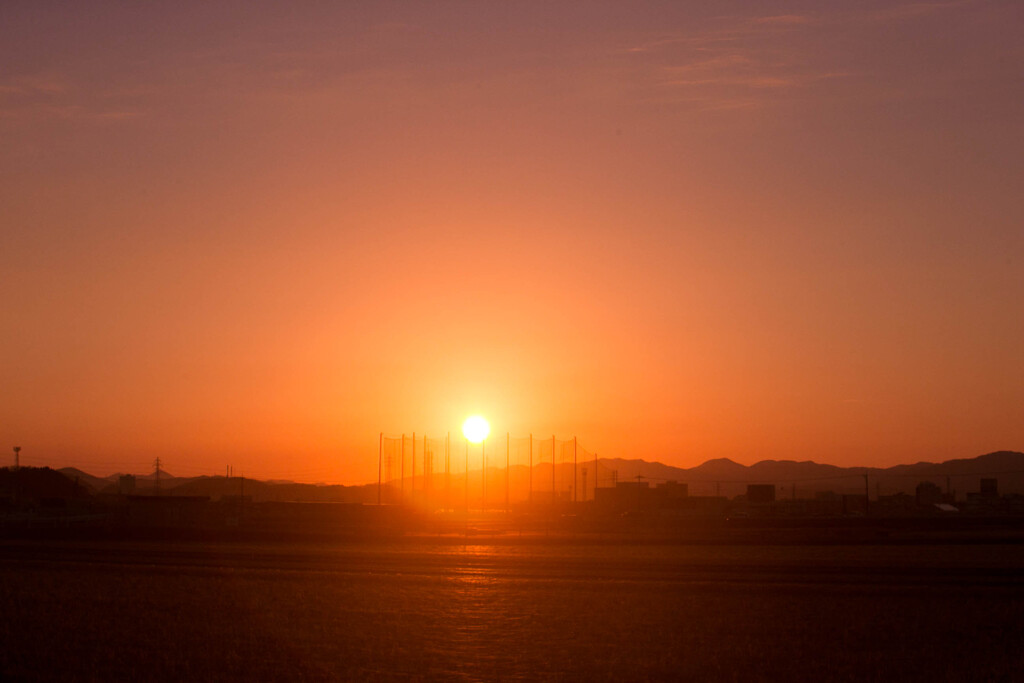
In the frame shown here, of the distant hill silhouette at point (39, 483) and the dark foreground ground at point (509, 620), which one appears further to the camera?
the distant hill silhouette at point (39, 483)

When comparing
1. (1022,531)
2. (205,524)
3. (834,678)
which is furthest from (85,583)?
(1022,531)

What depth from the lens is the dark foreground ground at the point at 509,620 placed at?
22078 mm

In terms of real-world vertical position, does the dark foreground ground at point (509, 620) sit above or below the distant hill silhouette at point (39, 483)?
below

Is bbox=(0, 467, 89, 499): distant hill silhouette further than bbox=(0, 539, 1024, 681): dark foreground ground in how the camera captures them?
Yes

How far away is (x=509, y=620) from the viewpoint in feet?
95.5

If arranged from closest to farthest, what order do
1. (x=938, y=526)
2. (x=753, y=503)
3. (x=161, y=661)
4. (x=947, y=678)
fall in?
(x=947, y=678) < (x=161, y=661) < (x=938, y=526) < (x=753, y=503)

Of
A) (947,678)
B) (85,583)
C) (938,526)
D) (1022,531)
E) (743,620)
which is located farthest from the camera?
(938,526)

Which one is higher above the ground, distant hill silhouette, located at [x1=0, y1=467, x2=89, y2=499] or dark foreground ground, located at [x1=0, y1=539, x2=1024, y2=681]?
distant hill silhouette, located at [x1=0, y1=467, x2=89, y2=499]

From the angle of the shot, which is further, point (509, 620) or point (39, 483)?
point (39, 483)

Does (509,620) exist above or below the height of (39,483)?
below

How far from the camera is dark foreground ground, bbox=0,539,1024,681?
22.1 meters

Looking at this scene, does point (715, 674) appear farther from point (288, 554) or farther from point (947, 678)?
point (288, 554)

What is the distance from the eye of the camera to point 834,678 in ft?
69.5

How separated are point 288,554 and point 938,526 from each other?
71.2m
